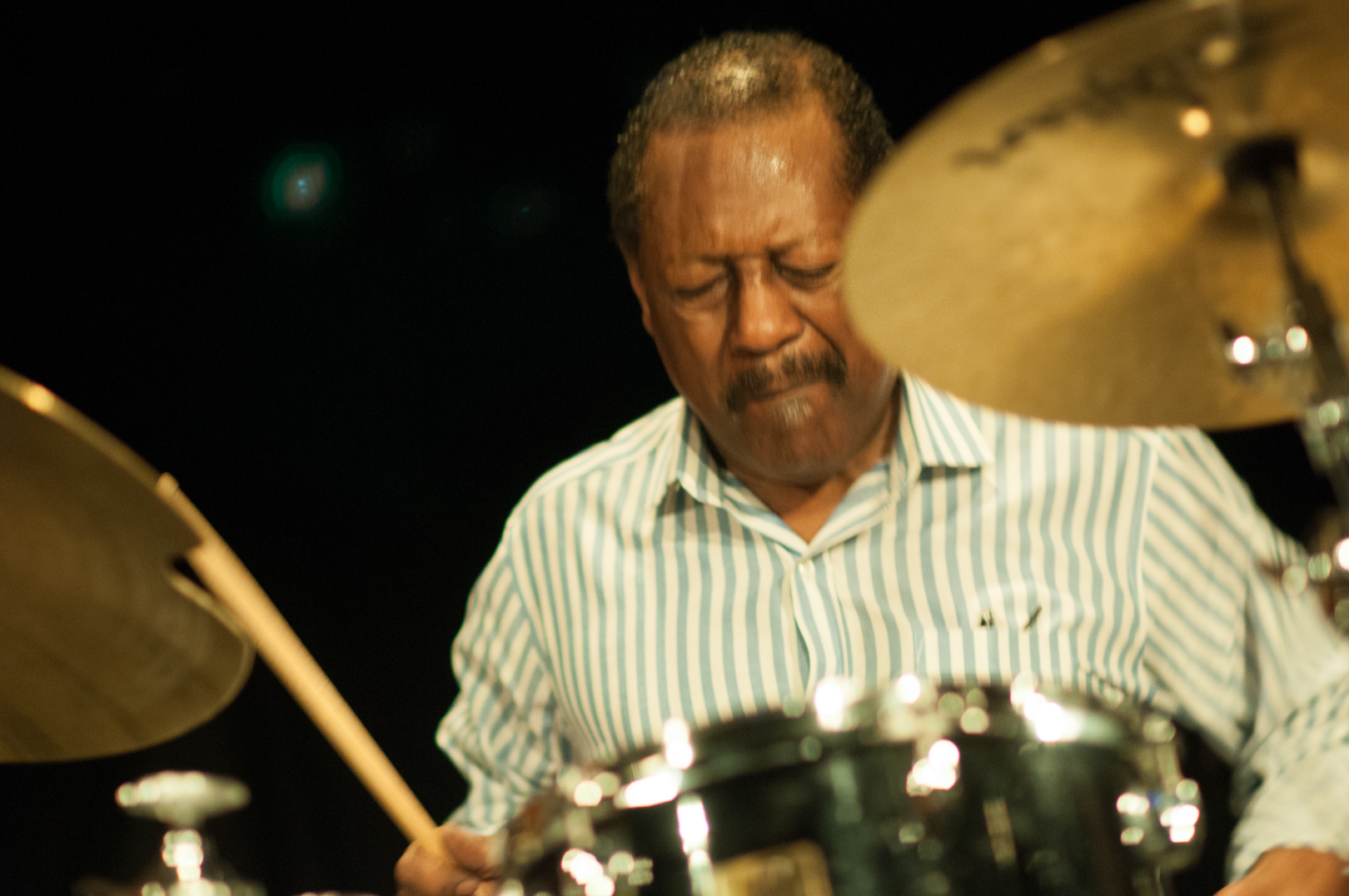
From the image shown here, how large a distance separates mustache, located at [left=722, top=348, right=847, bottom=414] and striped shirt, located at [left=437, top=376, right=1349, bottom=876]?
0.48 feet

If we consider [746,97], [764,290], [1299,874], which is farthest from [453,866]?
[746,97]

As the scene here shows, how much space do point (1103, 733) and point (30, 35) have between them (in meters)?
2.02

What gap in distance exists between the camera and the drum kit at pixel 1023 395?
0.73 meters

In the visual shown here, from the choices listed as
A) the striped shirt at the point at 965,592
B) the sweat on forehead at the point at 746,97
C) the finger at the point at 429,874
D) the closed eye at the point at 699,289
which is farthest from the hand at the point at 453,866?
the sweat on forehead at the point at 746,97

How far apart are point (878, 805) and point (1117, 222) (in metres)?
0.43

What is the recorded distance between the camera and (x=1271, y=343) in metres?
0.83

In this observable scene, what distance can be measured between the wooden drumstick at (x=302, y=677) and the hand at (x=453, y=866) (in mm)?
12

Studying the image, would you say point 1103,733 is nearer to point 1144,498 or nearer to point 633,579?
point 1144,498

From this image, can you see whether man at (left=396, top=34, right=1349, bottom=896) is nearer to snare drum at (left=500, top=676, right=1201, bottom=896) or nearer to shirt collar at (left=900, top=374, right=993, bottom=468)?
shirt collar at (left=900, top=374, right=993, bottom=468)

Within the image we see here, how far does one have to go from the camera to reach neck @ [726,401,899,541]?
141 centimetres

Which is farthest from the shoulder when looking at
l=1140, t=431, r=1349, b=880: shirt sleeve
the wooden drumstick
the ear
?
l=1140, t=431, r=1349, b=880: shirt sleeve

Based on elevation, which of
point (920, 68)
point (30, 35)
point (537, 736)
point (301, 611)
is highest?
point (30, 35)

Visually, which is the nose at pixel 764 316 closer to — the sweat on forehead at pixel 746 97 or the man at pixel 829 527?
the man at pixel 829 527

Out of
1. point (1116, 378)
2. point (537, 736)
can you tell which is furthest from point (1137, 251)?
point (537, 736)
